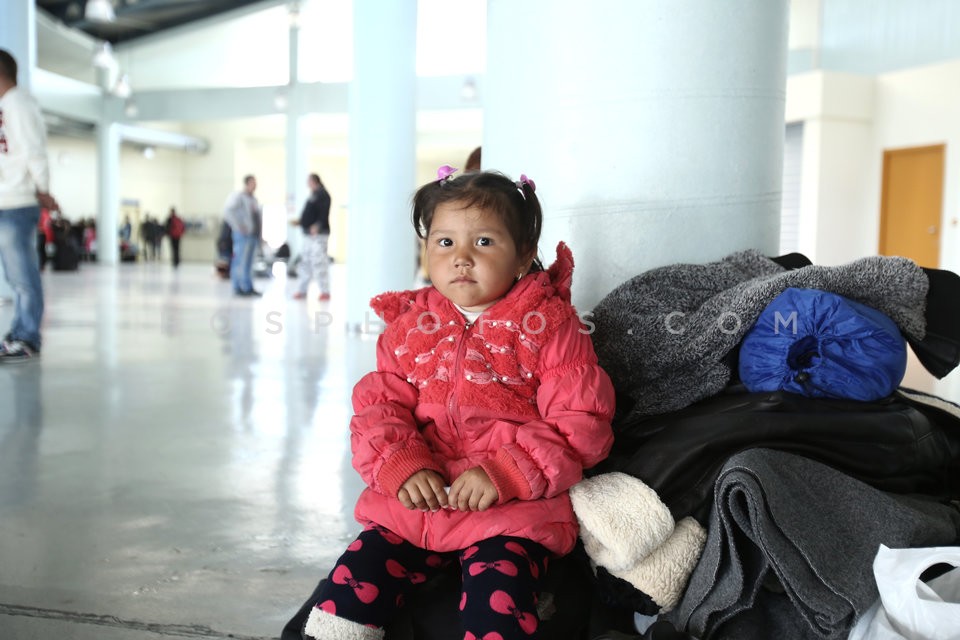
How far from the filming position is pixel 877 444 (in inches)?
69.2

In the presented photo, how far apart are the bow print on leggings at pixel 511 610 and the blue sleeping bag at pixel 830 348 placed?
0.72 metres

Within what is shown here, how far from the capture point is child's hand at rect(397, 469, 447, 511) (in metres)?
1.70

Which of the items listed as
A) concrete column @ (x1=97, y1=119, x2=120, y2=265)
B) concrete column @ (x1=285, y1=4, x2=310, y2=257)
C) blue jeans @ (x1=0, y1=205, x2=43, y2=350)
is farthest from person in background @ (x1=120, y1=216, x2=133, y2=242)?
blue jeans @ (x1=0, y1=205, x2=43, y2=350)

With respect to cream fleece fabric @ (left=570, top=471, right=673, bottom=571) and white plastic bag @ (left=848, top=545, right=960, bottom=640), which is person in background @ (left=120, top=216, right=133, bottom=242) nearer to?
cream fleece fabric @ (left=570, top=471, right=673, bottom=571)

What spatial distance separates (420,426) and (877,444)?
3.14 feet

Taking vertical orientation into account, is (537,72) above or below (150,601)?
above

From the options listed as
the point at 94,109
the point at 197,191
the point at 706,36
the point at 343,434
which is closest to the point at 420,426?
the point at 706,36

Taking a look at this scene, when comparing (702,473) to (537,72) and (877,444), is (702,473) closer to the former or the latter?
(877,444)

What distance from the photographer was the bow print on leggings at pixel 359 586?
1630 millimetres

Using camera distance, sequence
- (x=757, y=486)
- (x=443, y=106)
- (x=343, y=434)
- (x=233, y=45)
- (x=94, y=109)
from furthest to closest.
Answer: (x=233, y=45) → (x=94, y=109) → (x=443, y=106) → (x=343, y=434) → (x=757, y=486)

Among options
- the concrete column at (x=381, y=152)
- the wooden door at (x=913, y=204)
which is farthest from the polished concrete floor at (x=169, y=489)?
the wooden door at (x=913, y=204)

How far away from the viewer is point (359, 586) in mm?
1640

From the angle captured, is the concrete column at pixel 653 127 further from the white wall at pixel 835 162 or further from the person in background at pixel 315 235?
the white wall at pixel 835 162

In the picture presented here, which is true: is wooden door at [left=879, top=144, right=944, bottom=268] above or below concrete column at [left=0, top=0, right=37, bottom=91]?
below
